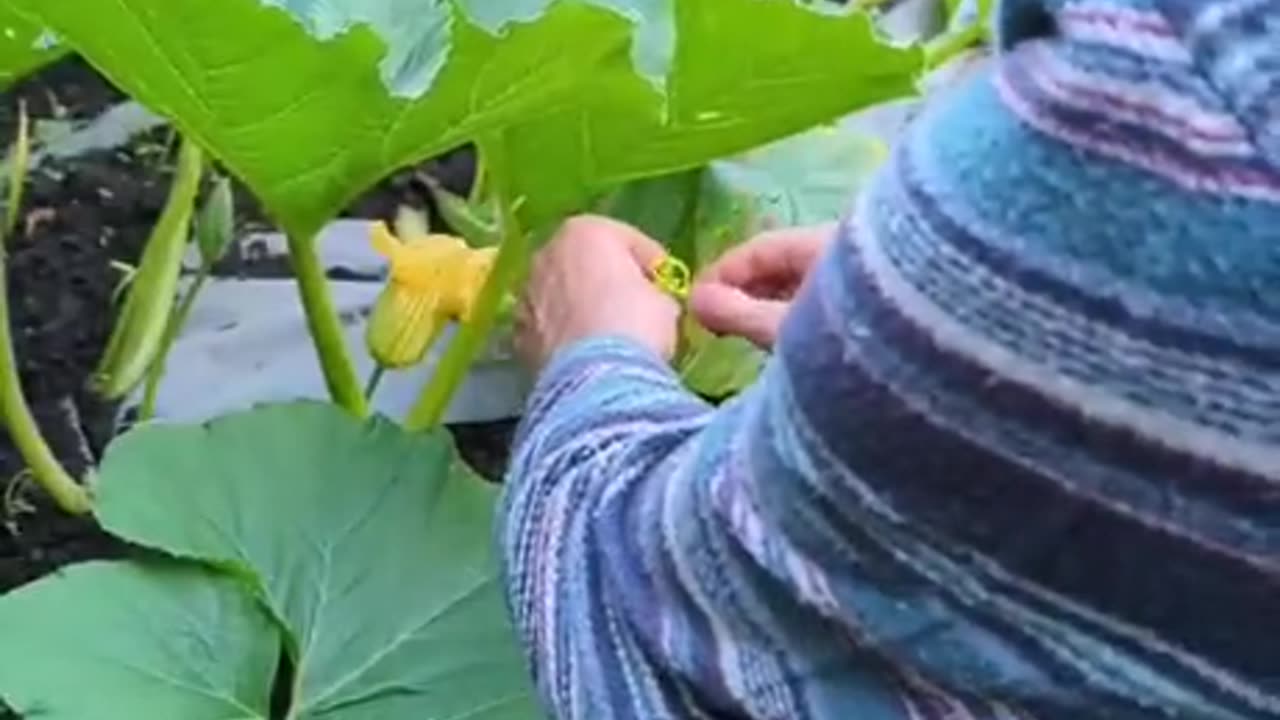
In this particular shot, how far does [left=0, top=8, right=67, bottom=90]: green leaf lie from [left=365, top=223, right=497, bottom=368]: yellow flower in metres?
0.20

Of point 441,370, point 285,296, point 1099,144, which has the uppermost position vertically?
point 1099,144

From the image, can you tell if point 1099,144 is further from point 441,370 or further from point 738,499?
point 441,370

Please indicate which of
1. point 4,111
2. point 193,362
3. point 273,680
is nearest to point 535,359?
point 273,680

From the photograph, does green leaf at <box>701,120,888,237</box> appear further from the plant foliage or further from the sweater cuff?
the sweater cuff


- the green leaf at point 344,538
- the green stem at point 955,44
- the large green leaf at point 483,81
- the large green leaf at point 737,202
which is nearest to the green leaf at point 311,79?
the large green leaf at point 483,81

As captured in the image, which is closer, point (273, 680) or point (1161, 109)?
point (1161, 109)

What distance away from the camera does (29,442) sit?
3.90ft

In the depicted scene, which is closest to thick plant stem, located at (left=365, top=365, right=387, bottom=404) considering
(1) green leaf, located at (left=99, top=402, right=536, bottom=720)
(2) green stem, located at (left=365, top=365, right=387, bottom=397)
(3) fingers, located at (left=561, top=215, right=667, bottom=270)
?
(2) green stem, located at (left=365, top=365, right=387, bottom=397)

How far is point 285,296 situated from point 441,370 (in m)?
0.29

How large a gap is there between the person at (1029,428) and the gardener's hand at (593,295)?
0.21m

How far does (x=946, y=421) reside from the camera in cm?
59

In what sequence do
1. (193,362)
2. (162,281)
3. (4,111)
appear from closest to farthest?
(162,281) < (193,362) < (4,111)

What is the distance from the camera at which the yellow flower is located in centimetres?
118

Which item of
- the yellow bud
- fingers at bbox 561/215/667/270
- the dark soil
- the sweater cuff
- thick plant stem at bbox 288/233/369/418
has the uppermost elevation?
the sweater cuff
